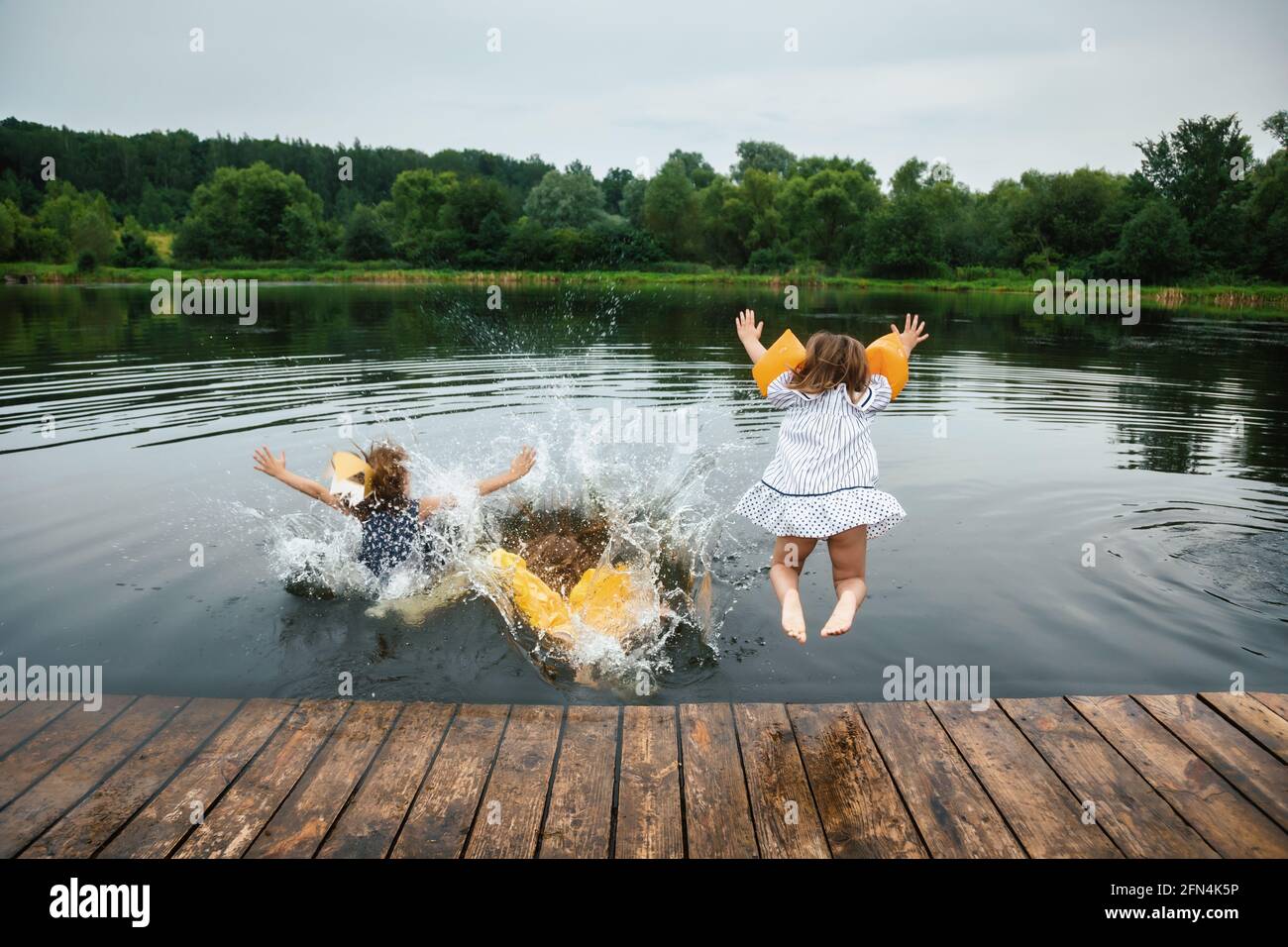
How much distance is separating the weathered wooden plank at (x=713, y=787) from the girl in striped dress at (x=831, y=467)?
3.02ft

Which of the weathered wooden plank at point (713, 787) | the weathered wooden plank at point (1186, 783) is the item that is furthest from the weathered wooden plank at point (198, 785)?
the weathered wooden plank at point (1186, 783)

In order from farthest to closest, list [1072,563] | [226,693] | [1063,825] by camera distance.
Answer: [1072,563] → [226,693] → [1063,825]

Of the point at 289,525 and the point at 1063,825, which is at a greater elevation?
the point at 289,525

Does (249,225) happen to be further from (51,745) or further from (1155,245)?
(51,745)

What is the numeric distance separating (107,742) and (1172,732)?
18.2 ft

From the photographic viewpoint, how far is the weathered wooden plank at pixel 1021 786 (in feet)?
12.3

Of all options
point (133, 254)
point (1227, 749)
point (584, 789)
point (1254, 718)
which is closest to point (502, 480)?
point (584, 789)

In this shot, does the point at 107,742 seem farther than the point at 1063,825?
Yes

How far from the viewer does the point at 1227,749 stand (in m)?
4.51

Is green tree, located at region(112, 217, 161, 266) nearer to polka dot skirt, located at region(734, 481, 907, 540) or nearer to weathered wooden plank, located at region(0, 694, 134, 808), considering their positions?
weathered wooden plank, located at region(0, 694, 134, 808)

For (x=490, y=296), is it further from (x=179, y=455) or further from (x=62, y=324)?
(x=179, y=455)

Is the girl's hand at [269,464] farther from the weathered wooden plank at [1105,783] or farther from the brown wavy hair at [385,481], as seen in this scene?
the weathered wooden plank at [1105,783]
